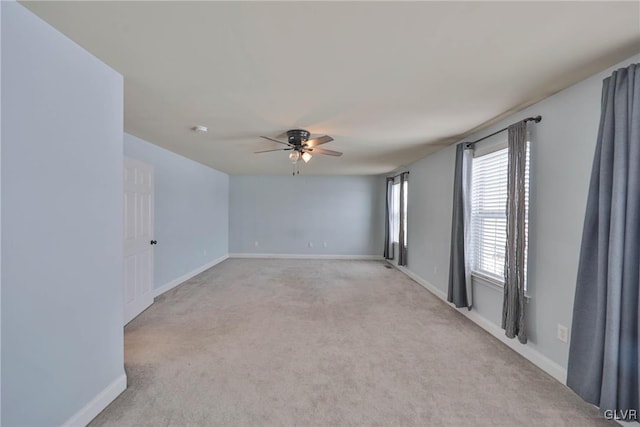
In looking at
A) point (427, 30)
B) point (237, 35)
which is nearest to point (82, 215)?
point (237, 35)

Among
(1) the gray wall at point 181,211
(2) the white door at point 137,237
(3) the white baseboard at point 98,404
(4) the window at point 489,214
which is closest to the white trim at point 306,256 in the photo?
(1) the gray wall at point 181,211

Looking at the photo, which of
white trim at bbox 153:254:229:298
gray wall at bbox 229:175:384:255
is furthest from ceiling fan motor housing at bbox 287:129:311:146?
gray wall at bbox 229:175:384:255

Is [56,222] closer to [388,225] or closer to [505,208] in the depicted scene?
[505,208]

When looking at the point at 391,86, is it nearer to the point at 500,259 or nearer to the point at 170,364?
the point at 500,259

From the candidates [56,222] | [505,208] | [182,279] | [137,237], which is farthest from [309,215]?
[56,222]

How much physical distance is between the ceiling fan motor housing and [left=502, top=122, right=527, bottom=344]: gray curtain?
203cm

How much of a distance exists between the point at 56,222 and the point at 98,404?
1217mm

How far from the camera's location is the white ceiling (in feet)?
4.19

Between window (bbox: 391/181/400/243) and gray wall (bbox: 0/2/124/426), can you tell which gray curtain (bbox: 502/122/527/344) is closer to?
gray wall (bbox: 0/2/124/426)

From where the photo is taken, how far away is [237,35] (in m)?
1.44

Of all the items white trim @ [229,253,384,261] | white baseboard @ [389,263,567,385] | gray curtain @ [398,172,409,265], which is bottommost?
white trim @ [229,253,384,261]

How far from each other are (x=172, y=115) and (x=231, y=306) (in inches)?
98.5

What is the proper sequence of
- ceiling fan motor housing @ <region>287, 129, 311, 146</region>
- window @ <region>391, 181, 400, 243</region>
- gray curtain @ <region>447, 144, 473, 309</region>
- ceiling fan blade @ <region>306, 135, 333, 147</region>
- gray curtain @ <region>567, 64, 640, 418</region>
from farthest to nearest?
window @ <region>391, 181, 400, 243</region>, gray curtain @ <region>447, 144, 473, 309</region>, ceiling fan motor housing @ <region>287, 129, 311, 146</region>, ceiling fan blade @ <region>306, 135, 333, 147</region>, gray curtain @ <region>567, 64, 640, 418</region>

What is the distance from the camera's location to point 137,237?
3.44 metres
